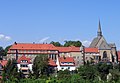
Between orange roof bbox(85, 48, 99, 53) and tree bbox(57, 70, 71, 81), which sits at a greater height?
orange roof bbox(85, 48, 99, 53)

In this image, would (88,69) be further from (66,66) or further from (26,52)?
(26,52)

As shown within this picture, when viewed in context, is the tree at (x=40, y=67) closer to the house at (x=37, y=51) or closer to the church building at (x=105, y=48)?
the house at (x=37, y=51)

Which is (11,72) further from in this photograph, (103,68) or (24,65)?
(103,68)

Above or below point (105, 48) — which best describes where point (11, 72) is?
below

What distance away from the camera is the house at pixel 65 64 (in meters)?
104

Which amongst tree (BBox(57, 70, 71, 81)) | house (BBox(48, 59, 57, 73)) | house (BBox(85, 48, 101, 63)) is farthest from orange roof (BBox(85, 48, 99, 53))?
tree (BBox(57, 70, 71, 81))

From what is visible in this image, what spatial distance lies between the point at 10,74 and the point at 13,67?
8.40 meters

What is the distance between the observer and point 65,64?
344 feet

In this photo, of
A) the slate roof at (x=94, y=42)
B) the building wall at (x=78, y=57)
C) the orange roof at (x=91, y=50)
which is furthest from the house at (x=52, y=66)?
the slate roof at (x=94, y=42)

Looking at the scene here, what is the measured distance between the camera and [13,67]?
95.9m

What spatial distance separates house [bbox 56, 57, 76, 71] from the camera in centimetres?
10420

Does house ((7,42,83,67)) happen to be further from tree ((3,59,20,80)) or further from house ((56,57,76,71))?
tree ((3,59,20,80))

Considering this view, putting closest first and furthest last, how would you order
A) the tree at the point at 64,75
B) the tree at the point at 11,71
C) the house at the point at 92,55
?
1. the tree at the point at 64,75
2. the tree at the point at 11,71
3. the house at the point at 92,55

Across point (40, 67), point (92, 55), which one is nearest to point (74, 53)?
point (92, 55)
